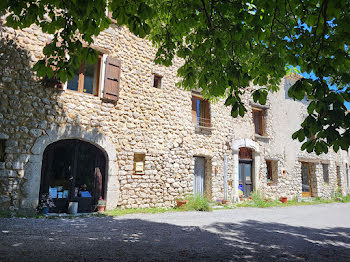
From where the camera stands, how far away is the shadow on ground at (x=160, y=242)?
9.61 ft

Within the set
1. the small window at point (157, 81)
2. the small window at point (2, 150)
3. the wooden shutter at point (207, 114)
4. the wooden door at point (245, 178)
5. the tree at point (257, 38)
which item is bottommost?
the wooden door at point (245, 178)

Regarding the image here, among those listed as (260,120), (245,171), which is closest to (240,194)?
(245,171)

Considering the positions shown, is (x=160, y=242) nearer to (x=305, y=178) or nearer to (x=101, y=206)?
(x=101, y=206)

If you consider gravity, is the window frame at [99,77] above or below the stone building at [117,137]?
above

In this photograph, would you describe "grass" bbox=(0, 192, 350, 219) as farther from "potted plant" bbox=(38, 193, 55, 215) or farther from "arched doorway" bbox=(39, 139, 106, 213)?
"arched doorway" bbox=(39, 139, 106, 213)

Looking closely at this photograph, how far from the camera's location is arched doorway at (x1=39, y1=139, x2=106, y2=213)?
6.18 m

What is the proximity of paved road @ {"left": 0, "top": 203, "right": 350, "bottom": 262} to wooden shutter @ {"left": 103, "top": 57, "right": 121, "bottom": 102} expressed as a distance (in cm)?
322

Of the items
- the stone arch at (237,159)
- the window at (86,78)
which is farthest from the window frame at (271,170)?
the window at (86,78)

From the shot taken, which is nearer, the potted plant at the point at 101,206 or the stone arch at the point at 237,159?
the potted plant at the point at 101,206

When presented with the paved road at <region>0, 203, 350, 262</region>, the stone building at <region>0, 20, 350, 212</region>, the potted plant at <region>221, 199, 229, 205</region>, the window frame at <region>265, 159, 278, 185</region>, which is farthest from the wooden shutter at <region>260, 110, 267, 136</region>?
the paved road at <region>0, 203, 350, 262</region>

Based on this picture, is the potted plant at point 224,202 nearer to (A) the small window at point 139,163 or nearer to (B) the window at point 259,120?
(A) the small window at point 139,163

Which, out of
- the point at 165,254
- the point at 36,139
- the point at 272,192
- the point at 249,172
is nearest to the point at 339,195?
the point at 272,192

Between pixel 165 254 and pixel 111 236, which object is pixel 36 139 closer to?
pixel 111 236

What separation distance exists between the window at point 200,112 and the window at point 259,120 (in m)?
3.09
